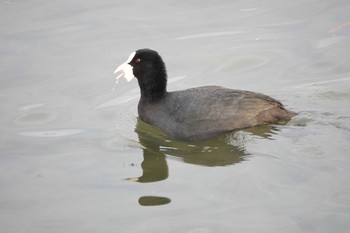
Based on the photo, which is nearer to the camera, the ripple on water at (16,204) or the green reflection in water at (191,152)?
the ripple on water at (16,204)

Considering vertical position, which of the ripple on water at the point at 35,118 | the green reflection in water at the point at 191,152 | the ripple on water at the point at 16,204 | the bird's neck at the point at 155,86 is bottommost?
the ripple on water at the point at 16,204

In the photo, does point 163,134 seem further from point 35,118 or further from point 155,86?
point 35,118

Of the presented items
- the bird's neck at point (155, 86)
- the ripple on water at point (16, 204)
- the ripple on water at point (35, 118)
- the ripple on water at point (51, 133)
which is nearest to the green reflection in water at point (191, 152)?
the bird's neck at point (155, 86)

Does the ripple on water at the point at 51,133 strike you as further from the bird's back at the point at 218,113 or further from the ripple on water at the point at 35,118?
the bird's back at the point at 218,113

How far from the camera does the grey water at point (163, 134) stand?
236 inches

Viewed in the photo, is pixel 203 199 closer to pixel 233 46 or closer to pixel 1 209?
pixel 1 209

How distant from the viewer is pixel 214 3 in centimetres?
1222

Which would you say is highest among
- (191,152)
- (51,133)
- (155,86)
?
(155,86)

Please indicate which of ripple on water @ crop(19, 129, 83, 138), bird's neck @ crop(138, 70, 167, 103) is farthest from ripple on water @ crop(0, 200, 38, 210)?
bird's neck @ crop(138, 70, 167, 103)

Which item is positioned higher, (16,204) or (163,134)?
(163,134)

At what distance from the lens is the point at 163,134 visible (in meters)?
8.03

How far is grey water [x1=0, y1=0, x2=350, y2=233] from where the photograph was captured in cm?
600

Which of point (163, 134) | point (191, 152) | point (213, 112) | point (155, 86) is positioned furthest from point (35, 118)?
point (213, 112)

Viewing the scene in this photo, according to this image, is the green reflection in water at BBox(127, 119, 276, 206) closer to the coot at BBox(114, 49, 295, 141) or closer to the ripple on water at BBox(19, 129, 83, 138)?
the coot at BBox(114, 49, 295, 141)
